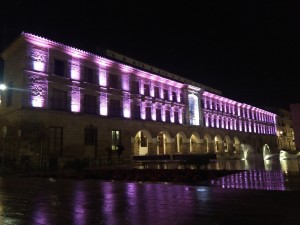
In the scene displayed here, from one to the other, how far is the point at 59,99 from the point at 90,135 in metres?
4.77

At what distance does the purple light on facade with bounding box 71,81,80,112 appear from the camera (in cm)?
2664

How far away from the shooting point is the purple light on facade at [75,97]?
87.4 feet

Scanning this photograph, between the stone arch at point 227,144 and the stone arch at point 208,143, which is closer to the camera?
the stone arch at point 208,143

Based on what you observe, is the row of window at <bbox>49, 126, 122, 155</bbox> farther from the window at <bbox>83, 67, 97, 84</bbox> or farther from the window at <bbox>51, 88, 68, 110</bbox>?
the window at <bbox>83, 67, 97, 84</bbox>

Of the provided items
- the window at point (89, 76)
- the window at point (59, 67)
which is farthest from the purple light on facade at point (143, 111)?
the window at point (59, 67)

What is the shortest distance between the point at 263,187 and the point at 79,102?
21186 millimetres

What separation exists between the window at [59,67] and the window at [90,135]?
586cm

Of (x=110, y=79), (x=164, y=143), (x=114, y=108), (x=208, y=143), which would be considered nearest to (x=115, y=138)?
(x=114, y=108)

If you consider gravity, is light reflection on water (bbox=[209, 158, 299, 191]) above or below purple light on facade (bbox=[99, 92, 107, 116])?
below

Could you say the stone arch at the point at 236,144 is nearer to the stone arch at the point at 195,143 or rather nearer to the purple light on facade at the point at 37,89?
the stone arch at the point at 195,143

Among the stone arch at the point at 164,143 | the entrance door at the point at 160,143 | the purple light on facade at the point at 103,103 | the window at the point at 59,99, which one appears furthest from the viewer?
the entrance door at the point at 160,143

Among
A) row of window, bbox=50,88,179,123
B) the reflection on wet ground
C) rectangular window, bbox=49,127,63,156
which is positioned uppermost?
row of window, bbox=50,88,179,123

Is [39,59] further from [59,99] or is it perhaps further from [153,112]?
[153,112]

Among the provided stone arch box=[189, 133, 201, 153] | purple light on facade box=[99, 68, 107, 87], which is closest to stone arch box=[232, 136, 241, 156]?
stone arch box=[189, 133, 201, 153]
